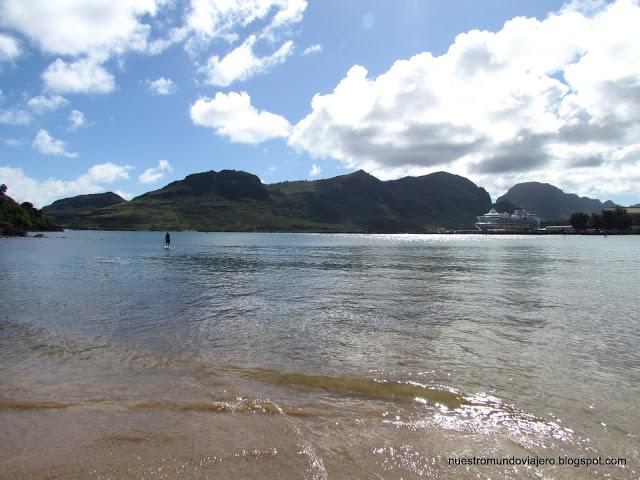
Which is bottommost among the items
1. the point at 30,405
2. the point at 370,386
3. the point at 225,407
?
the point at 370,386

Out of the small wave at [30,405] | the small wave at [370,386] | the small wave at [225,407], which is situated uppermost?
the small wave at [30,405]

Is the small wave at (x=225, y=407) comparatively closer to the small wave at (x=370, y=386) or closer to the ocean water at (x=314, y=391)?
the ocean water at (x=314, y=391)

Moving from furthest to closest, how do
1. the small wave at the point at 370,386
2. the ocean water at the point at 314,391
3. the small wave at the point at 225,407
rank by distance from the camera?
the small wave at the point at 370,386, the small wave at the point at 225,407, the ocean water at the point at 314,391

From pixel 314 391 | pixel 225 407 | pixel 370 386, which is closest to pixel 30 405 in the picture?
pixel 225 407

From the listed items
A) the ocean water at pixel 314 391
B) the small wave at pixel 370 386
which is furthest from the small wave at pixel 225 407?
the small wave at pixel 370 386

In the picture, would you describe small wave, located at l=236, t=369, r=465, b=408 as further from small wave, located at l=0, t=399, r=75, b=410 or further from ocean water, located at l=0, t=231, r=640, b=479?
small wave, located at l=0, t=399, r=75, b=410

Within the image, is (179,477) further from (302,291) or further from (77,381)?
(302,291)

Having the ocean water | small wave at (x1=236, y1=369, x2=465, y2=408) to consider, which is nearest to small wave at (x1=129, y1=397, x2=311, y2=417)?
the ocean water

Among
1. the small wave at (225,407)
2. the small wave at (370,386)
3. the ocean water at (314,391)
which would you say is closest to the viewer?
the ocean water at (314,391)

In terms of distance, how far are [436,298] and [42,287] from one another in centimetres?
3324

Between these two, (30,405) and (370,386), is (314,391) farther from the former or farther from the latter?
(30,405)

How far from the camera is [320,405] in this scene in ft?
32.0

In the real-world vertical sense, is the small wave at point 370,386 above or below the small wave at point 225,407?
below

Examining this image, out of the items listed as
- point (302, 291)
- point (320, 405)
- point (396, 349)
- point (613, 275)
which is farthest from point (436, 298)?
point (613, 275)
